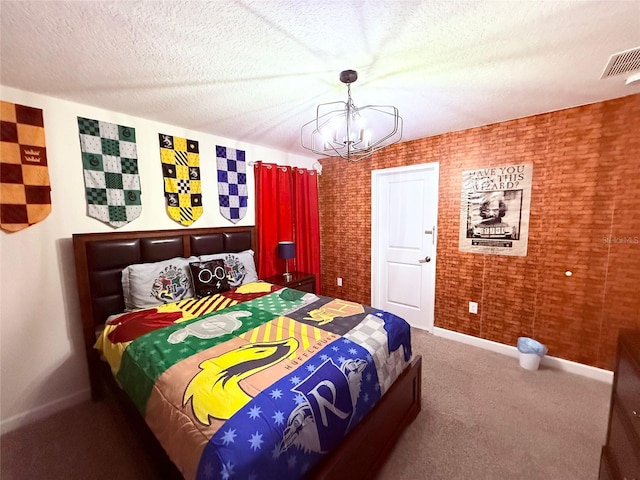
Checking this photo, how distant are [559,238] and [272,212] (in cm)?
301

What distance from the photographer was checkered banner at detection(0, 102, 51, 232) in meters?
1.71

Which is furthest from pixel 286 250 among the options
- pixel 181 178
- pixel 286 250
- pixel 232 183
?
pixel 181 178

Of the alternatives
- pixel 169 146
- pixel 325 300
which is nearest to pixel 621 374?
pixel 325 300

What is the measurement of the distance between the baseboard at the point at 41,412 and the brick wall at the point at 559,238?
3539mm

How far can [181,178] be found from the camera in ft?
8.47

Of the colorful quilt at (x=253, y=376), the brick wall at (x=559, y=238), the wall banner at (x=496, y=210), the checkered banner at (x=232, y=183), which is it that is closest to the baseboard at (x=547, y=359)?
the brick wall at (x=559, y=238)

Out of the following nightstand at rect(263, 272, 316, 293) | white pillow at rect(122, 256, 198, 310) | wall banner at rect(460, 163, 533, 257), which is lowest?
nightstand at rect(263, 272, 316, 293)

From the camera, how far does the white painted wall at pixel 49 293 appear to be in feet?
5.82

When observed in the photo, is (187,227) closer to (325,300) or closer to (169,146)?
(169,146)

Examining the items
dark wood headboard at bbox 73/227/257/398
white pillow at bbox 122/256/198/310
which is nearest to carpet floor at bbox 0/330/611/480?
dark wood headboard at bbox 73/227/257/398

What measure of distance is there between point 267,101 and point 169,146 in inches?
46.4

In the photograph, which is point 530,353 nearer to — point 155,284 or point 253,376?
point 253,376

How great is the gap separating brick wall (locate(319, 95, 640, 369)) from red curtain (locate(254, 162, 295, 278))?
166 centimetres

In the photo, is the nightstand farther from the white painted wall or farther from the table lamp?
the white painted wall
